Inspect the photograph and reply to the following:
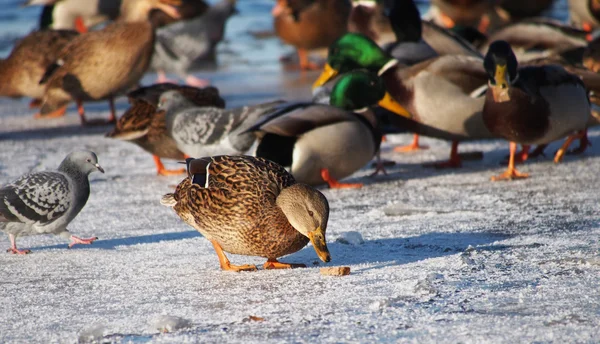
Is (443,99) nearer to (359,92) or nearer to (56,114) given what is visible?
(359,92)

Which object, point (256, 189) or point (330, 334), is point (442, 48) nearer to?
point (256, 189)

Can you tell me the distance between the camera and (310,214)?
381 cm

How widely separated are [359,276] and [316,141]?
2.17 m

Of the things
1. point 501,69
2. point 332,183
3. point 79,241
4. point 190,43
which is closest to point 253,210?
point 79,241

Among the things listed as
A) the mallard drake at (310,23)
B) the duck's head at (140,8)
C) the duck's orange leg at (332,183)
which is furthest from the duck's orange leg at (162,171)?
the mallard drake at (310,23)

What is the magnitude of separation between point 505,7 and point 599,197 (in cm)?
1023

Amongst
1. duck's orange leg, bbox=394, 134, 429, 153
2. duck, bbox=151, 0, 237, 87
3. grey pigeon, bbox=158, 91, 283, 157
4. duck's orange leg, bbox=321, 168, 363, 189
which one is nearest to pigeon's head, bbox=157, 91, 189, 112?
grey pigeon, bbox=158, 91, 283, 157

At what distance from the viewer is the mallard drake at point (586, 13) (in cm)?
1177

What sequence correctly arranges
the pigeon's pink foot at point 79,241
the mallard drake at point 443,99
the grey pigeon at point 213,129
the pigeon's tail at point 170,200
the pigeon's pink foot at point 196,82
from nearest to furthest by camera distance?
the pigeon's tail at point 170,200 → the pigeon's pink foot at point 79,241 → the grey pigeon at point 213,129 → the mallard drake at point 443,99 → the pigeon's pink foot at point 196,82

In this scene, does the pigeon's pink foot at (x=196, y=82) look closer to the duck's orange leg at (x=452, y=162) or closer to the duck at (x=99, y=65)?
the duck at (x=99, y=65)

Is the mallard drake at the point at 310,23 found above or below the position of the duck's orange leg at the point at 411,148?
below

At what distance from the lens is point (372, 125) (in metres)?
6.31

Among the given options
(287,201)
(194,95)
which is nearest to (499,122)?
(194,95)

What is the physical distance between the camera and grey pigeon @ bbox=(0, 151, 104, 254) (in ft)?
14.6
